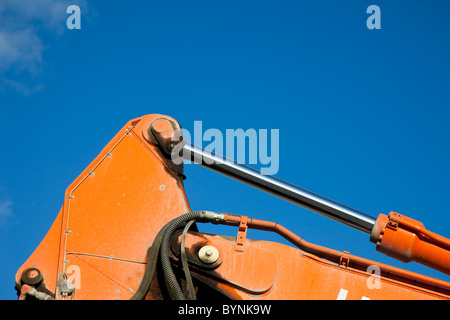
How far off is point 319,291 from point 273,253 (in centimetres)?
48

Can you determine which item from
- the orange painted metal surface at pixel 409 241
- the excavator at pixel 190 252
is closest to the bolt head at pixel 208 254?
the excavator at pixel 190 252

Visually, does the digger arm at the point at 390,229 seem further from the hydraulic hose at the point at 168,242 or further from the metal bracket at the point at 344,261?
the hydraulic hose at the point at 168,242

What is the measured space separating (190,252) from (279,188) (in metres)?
1.00

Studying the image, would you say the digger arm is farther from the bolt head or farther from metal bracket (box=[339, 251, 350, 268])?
the bolt head

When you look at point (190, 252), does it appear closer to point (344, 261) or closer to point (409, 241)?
point (344, 261)

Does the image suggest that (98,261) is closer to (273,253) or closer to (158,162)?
(158,162)

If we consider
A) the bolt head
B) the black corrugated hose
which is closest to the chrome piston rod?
the black corrugated hose

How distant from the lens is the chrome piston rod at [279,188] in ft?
19.2

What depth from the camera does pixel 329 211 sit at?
19.3ft

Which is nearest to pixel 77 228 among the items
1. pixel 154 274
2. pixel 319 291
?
pixel 154 274

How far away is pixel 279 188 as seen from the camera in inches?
235

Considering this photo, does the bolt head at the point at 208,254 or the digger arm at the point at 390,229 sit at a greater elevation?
the digger arm at the point at 390,229
